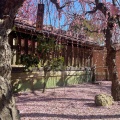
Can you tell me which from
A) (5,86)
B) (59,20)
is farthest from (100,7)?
(5,86)

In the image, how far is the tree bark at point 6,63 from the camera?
3178 millimetres

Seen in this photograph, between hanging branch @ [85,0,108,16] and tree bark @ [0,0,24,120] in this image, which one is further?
hanging branch @ [85,0,108,16]

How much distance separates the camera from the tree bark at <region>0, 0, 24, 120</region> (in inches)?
125

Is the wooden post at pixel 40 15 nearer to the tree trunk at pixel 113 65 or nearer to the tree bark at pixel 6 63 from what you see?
the tree bark at pixel 6 63

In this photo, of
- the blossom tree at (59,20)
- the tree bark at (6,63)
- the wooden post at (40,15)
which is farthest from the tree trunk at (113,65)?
the tree bark at (6,63)

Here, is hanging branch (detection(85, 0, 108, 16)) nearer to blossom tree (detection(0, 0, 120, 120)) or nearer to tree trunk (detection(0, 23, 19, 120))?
blossom tree (detection(0, 0, 120, 120))

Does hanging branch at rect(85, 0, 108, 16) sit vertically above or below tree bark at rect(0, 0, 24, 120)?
above

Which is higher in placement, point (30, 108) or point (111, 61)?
point (111, 61)

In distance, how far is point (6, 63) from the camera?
334 cm

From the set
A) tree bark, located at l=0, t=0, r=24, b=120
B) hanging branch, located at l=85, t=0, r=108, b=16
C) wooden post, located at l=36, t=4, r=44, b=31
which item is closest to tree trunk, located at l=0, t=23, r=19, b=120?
tree bark, located at l=0, t=0, r=24, b=120

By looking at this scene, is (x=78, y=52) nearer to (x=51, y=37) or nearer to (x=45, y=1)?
(x=51, y=37)

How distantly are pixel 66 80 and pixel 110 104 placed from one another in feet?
20.4

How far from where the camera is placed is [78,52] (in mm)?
14383

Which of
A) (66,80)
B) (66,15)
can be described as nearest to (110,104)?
(66,15)
